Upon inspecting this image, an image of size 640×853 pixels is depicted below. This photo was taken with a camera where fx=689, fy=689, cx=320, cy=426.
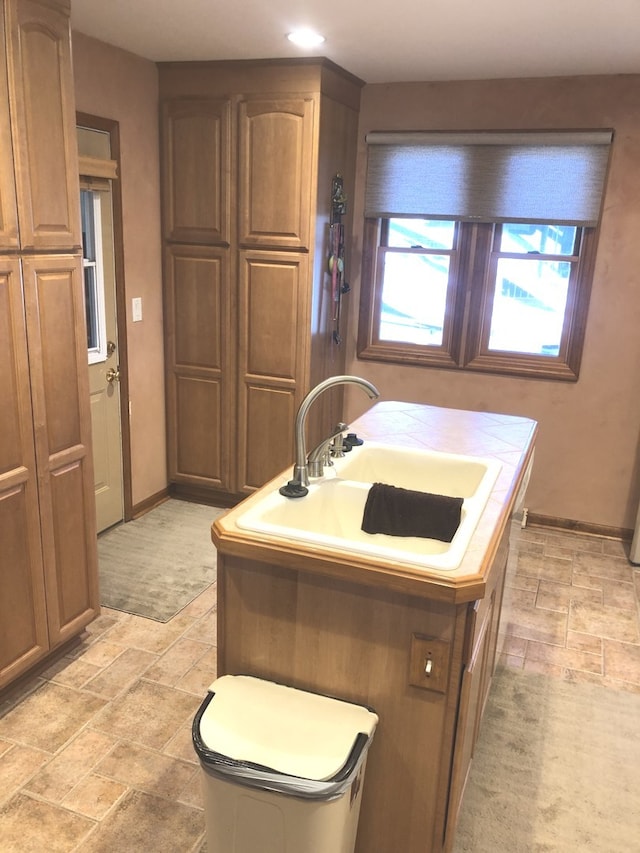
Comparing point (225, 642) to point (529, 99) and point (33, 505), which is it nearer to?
point (33, 505)

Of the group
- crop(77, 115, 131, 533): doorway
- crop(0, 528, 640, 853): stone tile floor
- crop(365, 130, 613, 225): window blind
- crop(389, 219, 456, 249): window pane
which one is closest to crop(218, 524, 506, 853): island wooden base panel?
crop(0, 528, 640, 853): stone tile floor

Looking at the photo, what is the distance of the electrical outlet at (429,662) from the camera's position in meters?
1.59

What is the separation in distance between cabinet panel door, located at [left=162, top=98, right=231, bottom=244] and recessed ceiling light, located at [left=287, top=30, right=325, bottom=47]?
2.18 ft

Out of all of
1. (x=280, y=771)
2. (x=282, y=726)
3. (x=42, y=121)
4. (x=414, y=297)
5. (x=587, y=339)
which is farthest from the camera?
(x=414, y=297)

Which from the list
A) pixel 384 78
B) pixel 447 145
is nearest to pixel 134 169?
pixel 384 78

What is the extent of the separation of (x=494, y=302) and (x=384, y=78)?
1440 millimetres

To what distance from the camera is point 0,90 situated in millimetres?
2104

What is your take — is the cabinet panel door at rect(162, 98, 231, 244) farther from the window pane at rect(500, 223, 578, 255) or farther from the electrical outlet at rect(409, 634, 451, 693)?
the electrical outlet at rect(409, 634, 451, 693)

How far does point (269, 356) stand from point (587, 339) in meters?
1.86

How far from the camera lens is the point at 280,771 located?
1449 millimetres

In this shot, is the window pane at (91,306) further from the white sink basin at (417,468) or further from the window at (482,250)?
the white sink basin at (417,468)

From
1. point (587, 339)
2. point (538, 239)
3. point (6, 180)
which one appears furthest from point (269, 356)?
point (6, 180)

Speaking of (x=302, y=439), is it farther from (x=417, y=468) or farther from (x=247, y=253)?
(x=247, y=253)

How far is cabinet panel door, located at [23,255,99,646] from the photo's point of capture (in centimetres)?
238
